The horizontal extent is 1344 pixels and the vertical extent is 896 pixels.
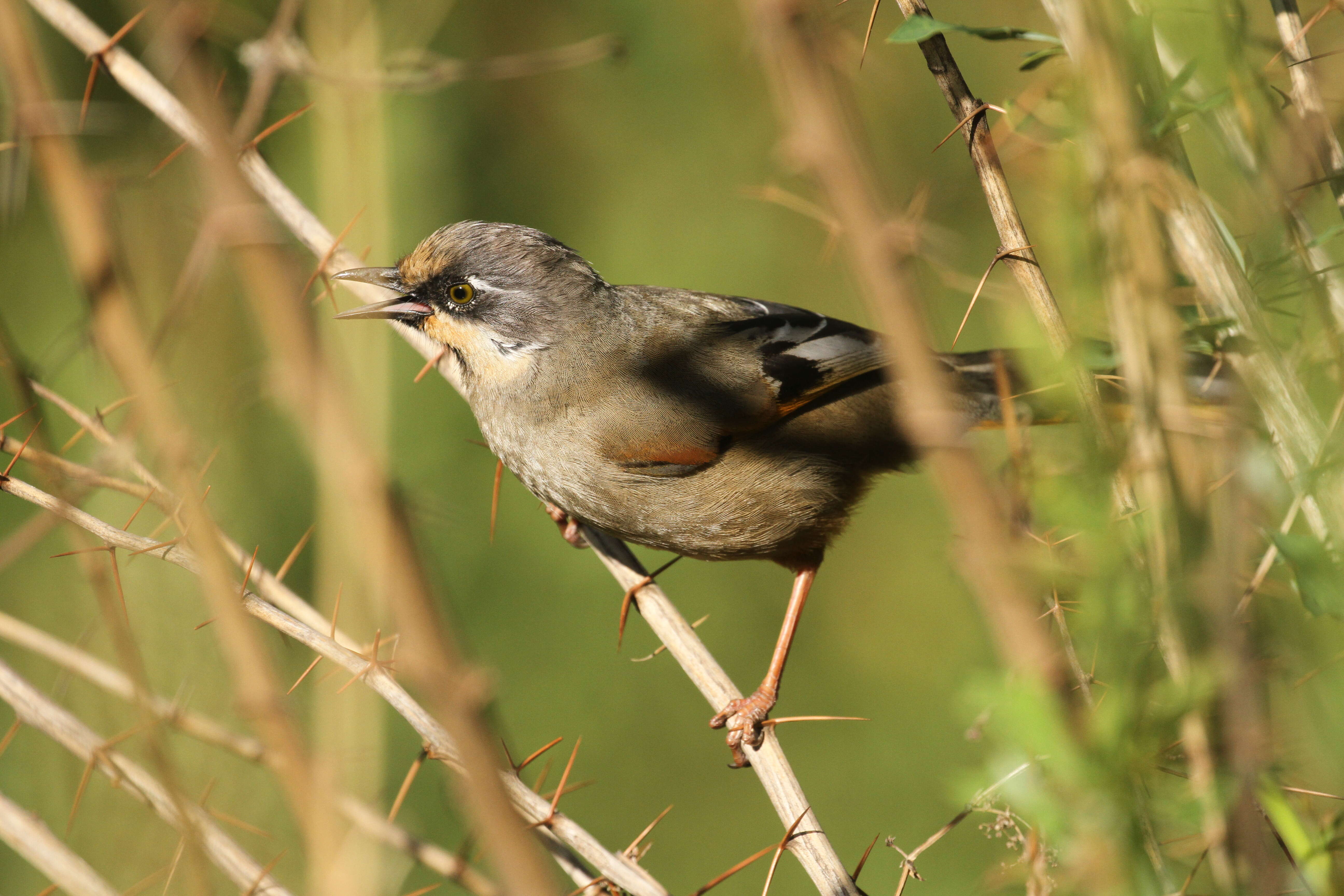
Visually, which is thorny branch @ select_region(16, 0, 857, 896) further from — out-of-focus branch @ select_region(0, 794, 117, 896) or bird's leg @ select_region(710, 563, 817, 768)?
out-of-focus branch @ select_region(0, 794, 117, 896)

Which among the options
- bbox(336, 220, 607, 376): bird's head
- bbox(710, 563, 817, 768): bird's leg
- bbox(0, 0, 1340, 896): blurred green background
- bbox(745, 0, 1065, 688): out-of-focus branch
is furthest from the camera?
bbox(0, 0, 1340, 896): blurred green background

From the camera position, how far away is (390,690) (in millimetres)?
1977

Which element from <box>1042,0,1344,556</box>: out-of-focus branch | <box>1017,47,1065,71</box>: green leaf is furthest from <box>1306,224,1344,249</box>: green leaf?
<box>1017,47,1065,71</box>: green leaf

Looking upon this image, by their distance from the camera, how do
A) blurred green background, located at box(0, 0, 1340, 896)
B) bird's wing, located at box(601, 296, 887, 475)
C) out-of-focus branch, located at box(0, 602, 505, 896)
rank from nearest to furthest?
out-of-focus branch, located at box(0, 602, 505, 896)
bird's wing, located at box(601, 296, 887, 475)
blurred green background, located at box(0, 0, 1340, 896)

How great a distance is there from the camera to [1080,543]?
4.27 feet

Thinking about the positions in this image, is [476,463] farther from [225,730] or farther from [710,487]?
[225,730]

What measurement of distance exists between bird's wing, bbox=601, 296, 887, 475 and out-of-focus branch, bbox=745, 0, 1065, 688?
285 centimetres

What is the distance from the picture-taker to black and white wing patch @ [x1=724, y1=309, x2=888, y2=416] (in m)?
4.07

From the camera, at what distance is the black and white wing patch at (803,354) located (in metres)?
4.07

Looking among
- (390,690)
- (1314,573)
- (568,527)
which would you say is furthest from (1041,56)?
(568,527)

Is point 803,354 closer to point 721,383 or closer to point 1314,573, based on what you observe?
point 721,383

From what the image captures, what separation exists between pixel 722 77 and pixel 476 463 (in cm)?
348

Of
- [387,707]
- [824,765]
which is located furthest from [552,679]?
[824,765]

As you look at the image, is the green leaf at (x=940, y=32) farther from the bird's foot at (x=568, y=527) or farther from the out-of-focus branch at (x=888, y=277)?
the bird's foot at (x=568, y=527)
